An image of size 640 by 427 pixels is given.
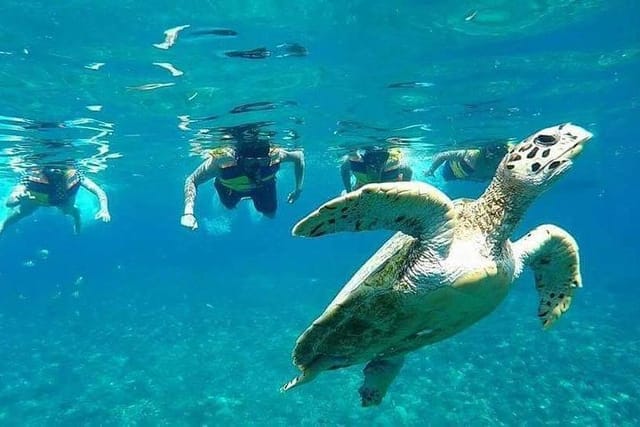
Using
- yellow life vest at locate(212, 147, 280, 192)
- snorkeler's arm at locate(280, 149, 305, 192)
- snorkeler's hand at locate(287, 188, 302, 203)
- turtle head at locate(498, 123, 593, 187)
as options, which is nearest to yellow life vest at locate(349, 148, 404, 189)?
snorkeler's arm at locate(280, 149, 305, 192)

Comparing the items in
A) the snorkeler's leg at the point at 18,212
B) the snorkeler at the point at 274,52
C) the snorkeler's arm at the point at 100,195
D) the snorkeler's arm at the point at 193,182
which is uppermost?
the snorkeler at the point at 274,52

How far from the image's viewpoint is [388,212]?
134 inches

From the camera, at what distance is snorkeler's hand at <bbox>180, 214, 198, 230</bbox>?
21.9ft

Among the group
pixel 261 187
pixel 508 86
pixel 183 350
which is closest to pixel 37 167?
pixel 183 350

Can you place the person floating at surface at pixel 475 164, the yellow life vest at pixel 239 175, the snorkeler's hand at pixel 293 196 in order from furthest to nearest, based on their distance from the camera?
the person floating at surface at pixel 475 164 < the yellow life vest at pixel 239 175 < the snorkeler's hand at pixel 293 196

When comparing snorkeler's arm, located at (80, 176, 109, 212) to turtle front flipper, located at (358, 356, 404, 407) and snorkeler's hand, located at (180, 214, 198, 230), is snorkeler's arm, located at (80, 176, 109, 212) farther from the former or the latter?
turtle front flipper, located at (358, 356, 404, 407)

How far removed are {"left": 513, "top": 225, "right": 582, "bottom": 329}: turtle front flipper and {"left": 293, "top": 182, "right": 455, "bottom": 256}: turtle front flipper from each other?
1262mm

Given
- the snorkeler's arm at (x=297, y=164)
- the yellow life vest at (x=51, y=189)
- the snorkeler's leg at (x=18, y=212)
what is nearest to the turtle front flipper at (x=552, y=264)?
the snorkeler's arm at (x=297, y=164)

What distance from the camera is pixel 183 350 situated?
15844 mm

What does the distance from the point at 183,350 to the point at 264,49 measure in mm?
10937

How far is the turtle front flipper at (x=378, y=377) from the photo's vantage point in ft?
18.4

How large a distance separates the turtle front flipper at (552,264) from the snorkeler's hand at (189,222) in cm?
438

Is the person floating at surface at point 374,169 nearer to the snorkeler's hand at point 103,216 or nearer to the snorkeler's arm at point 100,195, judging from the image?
the snorkeler's hand at point 103,216

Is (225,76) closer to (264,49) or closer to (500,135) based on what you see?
(264,49)
